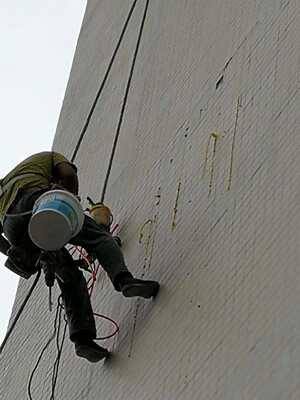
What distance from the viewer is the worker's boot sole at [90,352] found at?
→ 4.16 meters

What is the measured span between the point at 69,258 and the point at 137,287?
0.40m

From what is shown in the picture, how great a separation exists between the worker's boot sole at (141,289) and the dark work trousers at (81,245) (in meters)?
0.06

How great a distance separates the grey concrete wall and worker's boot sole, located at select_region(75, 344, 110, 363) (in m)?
0.05

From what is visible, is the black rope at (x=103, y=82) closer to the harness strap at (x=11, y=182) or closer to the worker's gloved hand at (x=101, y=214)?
the worker's gloved hand at (x=101, y=214)

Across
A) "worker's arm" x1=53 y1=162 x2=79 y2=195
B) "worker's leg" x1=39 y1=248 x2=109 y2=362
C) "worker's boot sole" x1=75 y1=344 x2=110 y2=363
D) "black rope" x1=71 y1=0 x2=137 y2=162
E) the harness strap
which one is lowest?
"worker's boot sole" x1=75 y1=344 x2=110 y2=363

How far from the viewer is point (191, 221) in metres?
4.09

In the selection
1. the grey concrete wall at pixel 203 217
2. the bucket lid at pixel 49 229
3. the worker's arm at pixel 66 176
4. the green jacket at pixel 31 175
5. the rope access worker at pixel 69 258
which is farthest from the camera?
the worker's arm at pixel 66 176

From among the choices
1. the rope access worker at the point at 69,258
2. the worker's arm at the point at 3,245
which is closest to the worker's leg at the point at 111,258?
the rope access worker at the point at 69,258

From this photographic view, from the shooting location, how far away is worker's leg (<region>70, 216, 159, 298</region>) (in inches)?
159

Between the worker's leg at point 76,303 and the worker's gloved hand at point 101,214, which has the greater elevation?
the worker's gloved hand at point 101,214

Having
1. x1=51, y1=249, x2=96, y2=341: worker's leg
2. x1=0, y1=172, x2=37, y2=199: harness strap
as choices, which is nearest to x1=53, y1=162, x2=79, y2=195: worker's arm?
x1=0, y1=172, x2=37, y2=199: harness strap

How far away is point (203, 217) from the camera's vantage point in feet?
13.1

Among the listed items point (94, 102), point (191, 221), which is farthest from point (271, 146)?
point (94, 102)

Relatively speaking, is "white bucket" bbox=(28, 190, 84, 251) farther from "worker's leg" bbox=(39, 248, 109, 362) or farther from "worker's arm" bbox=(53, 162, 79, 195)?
"worker's arm" bbox=(53, 162, 79, 195)
